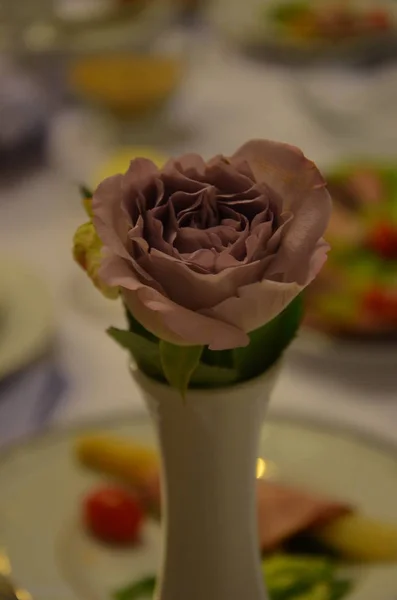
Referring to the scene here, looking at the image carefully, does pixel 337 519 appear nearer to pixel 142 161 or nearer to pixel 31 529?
pixel 31 529

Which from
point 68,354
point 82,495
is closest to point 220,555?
point 82,495

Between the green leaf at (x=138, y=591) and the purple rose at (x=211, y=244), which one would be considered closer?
the purple rose at (x=211, y=244)

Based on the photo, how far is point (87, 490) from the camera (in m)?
0.58

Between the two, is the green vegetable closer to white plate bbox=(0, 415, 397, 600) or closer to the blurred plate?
white plate bbox=(0, 415, 397, 600)

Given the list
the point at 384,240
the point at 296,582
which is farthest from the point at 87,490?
the point at 384,240

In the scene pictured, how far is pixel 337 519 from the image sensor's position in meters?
0.53

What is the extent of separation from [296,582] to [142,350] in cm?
22

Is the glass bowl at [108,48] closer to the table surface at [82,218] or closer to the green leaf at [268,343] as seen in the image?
the table surface at [82,218]

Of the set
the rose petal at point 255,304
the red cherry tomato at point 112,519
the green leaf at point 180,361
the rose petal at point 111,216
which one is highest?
the rose petal at point 111,216

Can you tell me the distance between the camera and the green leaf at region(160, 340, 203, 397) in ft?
1.06

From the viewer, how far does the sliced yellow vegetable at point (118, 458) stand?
58cm

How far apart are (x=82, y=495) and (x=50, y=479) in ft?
0.08

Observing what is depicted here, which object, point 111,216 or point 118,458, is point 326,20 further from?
point 111,216

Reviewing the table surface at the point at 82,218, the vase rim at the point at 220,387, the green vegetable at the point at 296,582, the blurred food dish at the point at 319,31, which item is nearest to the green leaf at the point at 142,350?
the vase rim at the point at 220,387
